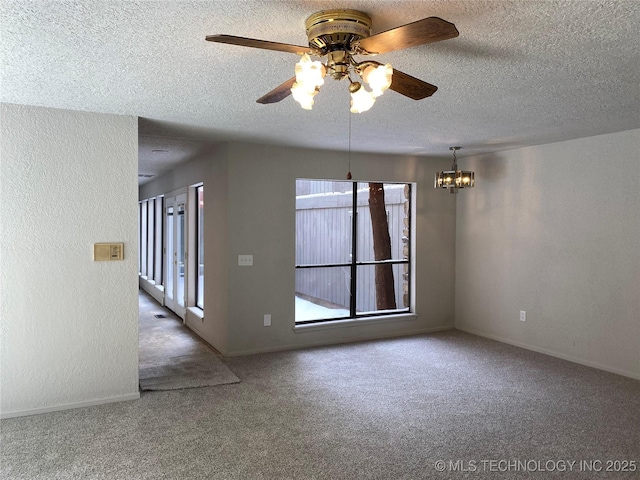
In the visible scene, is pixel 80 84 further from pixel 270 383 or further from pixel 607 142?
pixel 607 142

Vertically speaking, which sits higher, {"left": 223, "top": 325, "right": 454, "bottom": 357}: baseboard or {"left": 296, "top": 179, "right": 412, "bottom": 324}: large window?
{"left": 296, "top": 179, "right": 412, "bottom": 324}: large window

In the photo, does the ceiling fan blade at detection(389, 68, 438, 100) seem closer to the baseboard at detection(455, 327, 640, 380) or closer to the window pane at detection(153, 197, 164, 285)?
the baseboard at detection(455, 327, 640, 380)

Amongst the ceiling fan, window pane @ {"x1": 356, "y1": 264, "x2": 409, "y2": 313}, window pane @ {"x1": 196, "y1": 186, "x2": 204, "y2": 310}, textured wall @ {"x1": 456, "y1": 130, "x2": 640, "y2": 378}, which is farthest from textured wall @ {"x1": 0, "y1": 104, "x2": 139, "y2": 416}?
textured wall @ {"x1": 456, "y1": 130, "x2": 640, "y2": 378}

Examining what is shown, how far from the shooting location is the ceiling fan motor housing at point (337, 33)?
199cm

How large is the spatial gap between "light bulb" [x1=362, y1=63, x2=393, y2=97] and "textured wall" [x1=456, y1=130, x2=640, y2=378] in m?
3.59

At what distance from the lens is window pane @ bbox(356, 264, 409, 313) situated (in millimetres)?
6180

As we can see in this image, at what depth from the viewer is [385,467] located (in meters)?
2.87

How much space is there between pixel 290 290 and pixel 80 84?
3.15 metres

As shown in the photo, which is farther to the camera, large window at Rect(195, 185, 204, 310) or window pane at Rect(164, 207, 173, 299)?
window pane at Rect(164, 207, 173, 299)

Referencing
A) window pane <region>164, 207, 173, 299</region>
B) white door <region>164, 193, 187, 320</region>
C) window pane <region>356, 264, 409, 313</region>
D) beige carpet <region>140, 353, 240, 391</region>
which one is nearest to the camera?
beige carpet <region>140, 353, 240, 391</region>

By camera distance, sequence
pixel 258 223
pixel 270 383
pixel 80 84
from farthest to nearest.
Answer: pixel 258 223
pixel 270 383
pixel 80 84

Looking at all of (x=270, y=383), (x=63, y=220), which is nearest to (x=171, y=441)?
(x=270, y=383)

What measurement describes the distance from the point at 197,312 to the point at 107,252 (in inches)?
107

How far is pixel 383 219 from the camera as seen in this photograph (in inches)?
251
